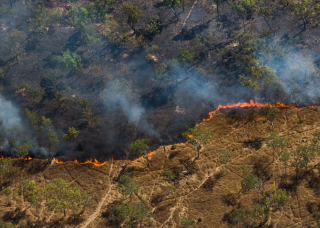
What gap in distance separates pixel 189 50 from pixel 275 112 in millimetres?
24614

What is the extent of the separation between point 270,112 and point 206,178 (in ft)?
61.2

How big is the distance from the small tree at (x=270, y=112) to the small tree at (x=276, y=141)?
389 centimetres

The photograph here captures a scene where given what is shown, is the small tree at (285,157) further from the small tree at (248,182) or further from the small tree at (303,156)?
the small tree at (248,182)

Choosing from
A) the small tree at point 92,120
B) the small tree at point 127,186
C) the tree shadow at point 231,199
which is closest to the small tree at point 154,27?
the small tree at point 92,120

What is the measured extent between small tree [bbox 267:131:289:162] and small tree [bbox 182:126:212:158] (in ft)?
37.5

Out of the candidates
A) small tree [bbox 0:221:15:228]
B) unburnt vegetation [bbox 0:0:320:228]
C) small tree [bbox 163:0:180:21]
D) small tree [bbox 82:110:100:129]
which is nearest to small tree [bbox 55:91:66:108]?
unburnt vegetation [bbox 0:0:320:228]

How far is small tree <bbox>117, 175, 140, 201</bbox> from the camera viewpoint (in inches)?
2867

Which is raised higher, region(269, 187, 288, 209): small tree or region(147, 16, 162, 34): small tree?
region(147, 16, 162, 34): small tree

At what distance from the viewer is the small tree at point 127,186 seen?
72812mm

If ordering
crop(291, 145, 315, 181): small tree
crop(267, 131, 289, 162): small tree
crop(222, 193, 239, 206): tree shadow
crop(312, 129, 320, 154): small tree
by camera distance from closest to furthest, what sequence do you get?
crop(222, 193, 239, 206): tree shadow < crop(291, 145, 315, 181): small tree < crop(267, 131, 289, 162): small tree < crop(312, 129, 320, 154): small tree

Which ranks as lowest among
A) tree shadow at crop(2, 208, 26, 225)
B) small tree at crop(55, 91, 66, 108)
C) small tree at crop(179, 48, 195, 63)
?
tree shadow at crop(2, 208, 26, 225)

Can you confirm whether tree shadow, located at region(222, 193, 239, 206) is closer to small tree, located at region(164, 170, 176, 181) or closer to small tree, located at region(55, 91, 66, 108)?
small tree, located at region(164, 170, 176, 181)

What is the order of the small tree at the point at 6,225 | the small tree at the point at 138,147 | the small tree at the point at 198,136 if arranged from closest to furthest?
1. the small tree at the point at 6,225
2. the small tree at the point at 138,147
3. the small tree at the point at 198,136

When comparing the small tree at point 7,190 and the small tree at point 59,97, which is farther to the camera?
the small tree at point 59,97
